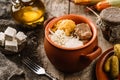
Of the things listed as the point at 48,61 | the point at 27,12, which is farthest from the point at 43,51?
the point at 27,12

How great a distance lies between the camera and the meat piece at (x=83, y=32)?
966mm

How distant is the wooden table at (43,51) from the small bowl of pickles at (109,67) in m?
0.04

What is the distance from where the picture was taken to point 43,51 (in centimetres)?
109

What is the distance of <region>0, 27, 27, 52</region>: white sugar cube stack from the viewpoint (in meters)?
1.03

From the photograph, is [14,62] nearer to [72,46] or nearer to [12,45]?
[12,45]

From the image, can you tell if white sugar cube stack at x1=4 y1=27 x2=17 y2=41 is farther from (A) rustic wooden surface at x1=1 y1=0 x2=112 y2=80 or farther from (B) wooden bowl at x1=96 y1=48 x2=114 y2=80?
(B) wooden bowl at x1=96 y1=48 x2=114 y2=80

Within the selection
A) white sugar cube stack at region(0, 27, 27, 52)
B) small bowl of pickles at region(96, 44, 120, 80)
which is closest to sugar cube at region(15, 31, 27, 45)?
white sugar cube stack at region(0, 27, 27, 52)

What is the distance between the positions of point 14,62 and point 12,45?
0.18 ft

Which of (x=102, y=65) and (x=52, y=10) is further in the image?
(x=52, y=10)

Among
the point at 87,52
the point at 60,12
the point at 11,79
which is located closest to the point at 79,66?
the point at 87,52

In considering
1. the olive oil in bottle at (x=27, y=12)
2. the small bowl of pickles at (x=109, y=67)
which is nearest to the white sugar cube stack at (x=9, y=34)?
the olive oil in bottle at (x=27, y=12)

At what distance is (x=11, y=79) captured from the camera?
96cm

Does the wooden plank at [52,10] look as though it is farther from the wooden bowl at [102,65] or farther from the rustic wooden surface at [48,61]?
the wooden bowl at [102,65]

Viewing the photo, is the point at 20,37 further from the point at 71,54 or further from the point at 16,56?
the point at 71,54
